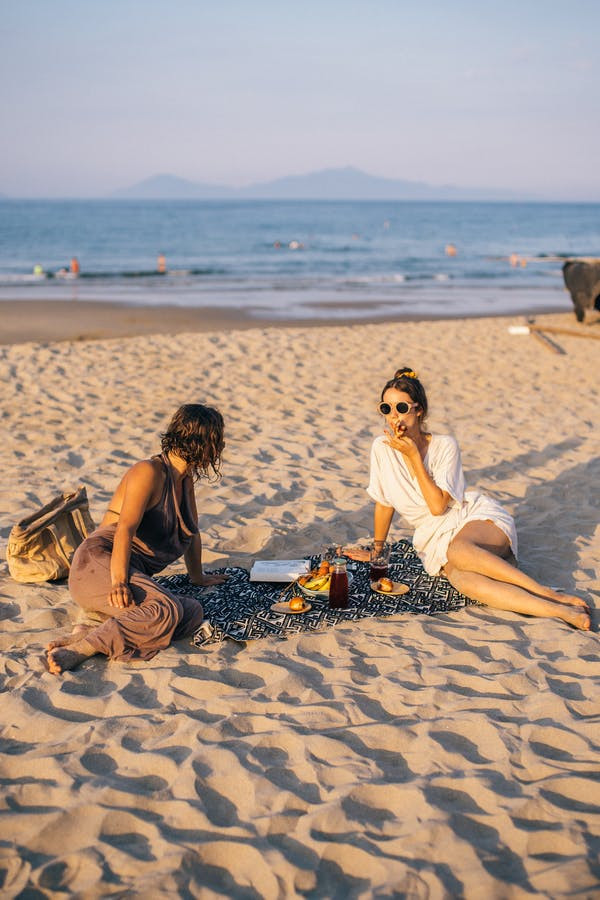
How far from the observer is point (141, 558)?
395cm

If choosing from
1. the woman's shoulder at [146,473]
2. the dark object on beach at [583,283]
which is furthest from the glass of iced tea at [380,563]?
the dark object on beach at [583,283]

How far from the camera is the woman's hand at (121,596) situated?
361 centimetres

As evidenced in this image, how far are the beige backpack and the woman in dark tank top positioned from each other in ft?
1.91

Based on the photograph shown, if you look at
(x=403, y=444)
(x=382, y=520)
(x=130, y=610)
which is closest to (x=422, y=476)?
(x=403, y=444)

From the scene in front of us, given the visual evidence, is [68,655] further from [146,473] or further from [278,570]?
[278,570]

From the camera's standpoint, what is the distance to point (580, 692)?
331 centimetres

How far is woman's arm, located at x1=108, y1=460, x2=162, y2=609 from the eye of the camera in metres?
3.63

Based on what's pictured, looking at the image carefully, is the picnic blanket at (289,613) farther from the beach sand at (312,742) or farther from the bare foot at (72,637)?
the bare foot at (72,637)

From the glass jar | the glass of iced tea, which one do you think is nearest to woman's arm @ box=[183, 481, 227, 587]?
the glass jar

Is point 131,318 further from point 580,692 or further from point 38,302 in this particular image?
point 580,692

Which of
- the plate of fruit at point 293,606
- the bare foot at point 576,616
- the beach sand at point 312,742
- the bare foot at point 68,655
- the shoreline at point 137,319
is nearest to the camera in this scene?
the beach sand at point 312,742

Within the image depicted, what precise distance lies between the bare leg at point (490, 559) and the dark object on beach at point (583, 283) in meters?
11.3

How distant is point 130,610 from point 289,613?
0.80 metres

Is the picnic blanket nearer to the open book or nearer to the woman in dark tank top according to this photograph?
the open book
